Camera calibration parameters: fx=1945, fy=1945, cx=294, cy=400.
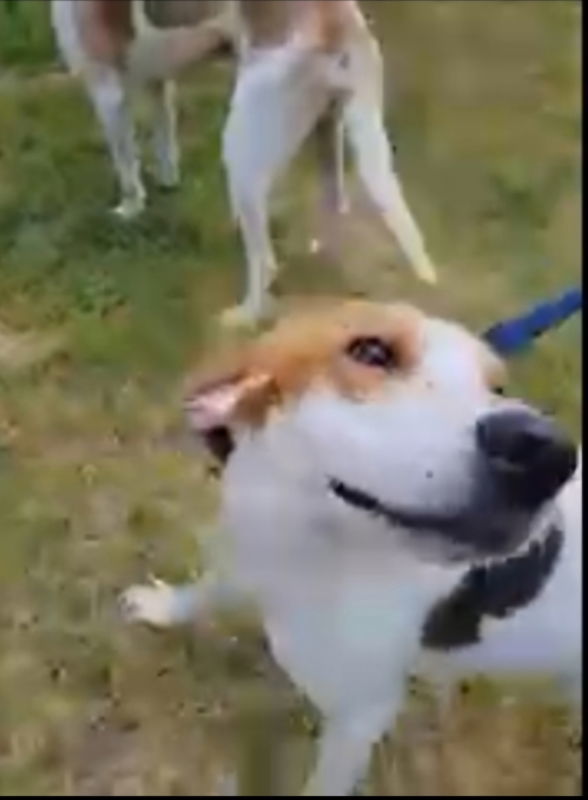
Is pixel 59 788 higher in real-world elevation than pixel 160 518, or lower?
higher

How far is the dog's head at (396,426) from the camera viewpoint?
0.82 metres

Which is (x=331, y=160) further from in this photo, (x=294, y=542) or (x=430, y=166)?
(x=294, y=542)

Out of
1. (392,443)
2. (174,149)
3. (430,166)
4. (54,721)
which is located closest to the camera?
(392,443)

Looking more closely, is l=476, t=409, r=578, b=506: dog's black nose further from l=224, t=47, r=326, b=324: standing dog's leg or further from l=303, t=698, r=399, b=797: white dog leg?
l=224, t=47, r=326, b=324: standing dog's leg

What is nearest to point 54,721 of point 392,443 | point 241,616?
point 241,616

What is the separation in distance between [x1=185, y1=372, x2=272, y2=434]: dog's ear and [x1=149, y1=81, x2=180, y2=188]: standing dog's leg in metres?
0.83

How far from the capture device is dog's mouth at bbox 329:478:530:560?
82 centimetres

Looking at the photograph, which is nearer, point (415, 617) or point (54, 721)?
point (415, 617)

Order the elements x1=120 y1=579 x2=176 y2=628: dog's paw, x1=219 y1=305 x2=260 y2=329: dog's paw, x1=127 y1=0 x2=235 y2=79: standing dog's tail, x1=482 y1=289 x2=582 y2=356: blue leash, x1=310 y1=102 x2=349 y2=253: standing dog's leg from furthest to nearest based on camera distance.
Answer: x1=127 y1=0 x2=235 y2=79: standing dog's tail < x1=310 y1=102 x2=349 y2=253: standing dog's leg < x1=120 y1=579 x2=176 y2=628: dog's paw < x1=219 y1=305 x2=260 y2=329: dog's paw < x1=482 y1=289 x2=582 y2=356: blue leash

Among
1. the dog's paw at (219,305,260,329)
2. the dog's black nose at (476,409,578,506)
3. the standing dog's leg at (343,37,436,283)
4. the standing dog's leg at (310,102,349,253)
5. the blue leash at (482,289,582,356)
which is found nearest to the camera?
the dog's black nose at (476,409,578,506)

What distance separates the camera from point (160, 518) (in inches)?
51.3

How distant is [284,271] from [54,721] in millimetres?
510

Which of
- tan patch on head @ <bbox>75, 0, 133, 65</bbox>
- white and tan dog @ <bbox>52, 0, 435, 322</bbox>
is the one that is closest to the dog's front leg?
white and tan dog @ <bbox>52, 0, 435, 322</bbox>

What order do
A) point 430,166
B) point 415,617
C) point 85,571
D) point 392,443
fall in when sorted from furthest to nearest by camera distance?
point 430,166 → point 85,571 → point 415,617 → point 392,443
